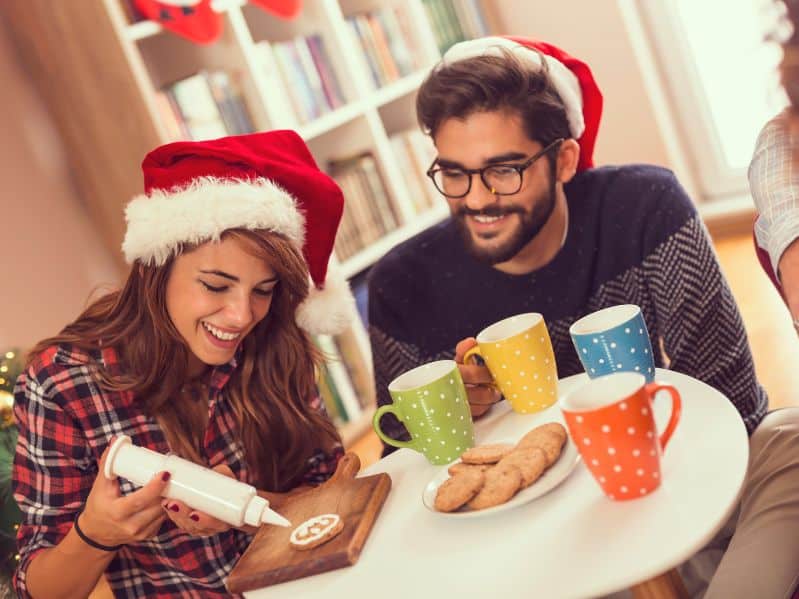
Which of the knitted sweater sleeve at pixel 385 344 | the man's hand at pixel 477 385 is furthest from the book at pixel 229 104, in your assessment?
the man's hand at pixel 477 385

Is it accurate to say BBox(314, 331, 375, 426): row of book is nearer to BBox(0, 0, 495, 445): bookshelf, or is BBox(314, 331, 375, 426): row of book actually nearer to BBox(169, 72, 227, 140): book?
BBox(0, 0, 495, 445): bookshelf

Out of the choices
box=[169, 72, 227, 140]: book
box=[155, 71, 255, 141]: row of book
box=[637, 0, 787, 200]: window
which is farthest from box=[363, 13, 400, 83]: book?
box=[637, 0, 787, 200]: window

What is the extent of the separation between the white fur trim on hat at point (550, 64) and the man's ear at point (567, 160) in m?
0.03

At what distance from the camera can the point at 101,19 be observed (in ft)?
8.13

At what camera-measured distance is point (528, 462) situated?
3.32 ft

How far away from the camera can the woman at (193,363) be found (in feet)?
4.53

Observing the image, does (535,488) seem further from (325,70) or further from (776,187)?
(325,70)

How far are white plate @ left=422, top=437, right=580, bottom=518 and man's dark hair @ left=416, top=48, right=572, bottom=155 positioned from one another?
698 millimetres

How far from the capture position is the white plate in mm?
975

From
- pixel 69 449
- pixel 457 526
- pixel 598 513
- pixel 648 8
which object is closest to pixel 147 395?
pixel 69 449

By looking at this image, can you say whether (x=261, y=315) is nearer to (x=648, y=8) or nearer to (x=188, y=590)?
(x=188, y=590)

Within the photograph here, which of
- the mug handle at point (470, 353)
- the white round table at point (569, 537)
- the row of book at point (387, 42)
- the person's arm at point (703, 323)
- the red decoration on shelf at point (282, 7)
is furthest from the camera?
the row of book at point (387, 42)

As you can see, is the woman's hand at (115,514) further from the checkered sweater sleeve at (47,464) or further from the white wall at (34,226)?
the white wall at (34,226)

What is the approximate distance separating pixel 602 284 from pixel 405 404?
59 cm
